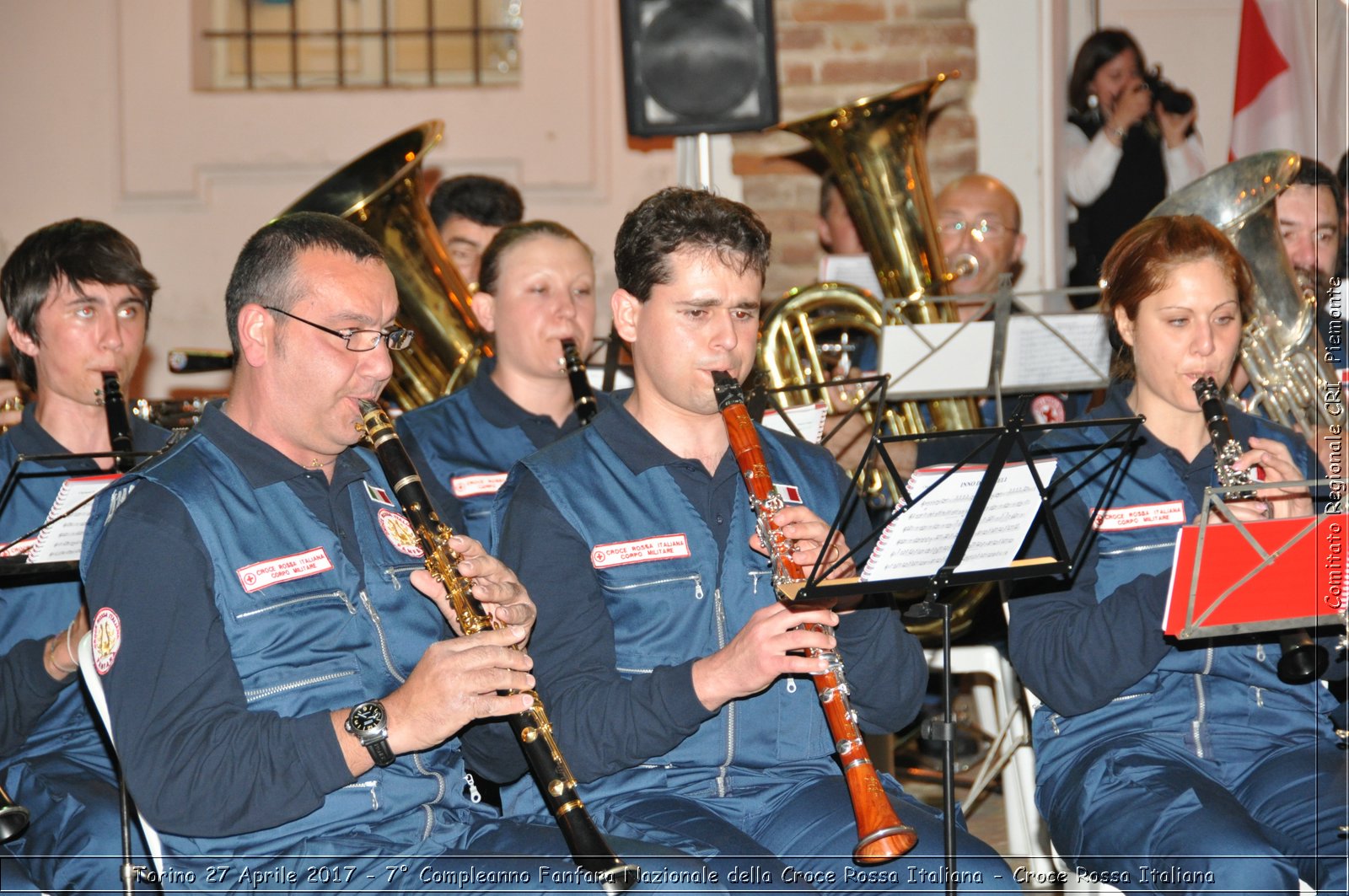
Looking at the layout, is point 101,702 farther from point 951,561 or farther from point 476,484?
point 476,484

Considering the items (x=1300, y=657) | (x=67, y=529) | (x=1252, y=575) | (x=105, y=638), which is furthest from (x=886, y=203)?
(x=105, y=638)

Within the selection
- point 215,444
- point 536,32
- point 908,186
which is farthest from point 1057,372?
point 536,32

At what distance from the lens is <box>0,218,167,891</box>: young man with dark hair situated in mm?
2582

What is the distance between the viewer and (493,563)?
230cm

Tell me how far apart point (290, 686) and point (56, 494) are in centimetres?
105

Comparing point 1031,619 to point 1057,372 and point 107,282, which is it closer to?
point 1057,372

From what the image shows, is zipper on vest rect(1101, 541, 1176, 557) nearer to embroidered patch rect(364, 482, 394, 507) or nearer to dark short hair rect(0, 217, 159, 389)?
embroidered patch rect(364, 482, 394, 507)

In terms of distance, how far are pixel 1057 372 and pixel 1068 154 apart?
2.58 meters

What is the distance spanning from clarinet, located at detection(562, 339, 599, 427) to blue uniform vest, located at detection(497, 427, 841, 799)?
1136 millimetres

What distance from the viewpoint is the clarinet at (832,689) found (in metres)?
2.21

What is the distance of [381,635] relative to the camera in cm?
234

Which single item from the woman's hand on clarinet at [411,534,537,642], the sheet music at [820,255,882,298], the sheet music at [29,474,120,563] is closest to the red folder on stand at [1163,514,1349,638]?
the woman's hand on clarinet at [411,534,537,642]

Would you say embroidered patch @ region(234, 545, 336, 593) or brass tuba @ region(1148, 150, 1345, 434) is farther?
brass tuba @ region(1148, 150, 1345, 434)

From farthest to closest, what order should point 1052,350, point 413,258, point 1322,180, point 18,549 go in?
point 413,258 < point 1322,180 < point 1052,350 < point 18,549
